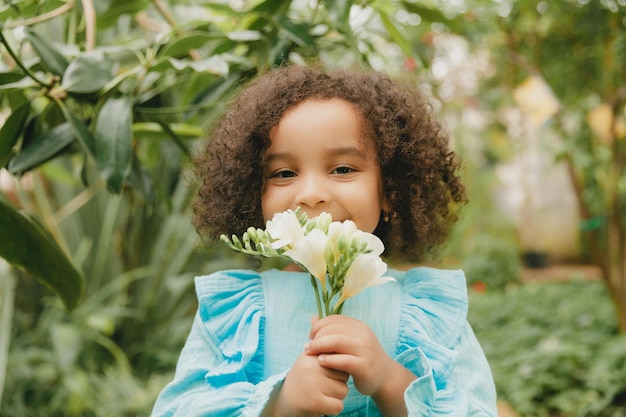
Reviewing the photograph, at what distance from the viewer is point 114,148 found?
3.48 feet

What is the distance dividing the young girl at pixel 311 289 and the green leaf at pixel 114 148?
0.14 m

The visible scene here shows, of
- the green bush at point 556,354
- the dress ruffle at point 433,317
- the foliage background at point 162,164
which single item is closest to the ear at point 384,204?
the dress ruffle at point 433,317

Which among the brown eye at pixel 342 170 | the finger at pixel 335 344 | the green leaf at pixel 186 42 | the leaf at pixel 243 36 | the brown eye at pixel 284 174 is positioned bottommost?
the finger at pixel 335 344

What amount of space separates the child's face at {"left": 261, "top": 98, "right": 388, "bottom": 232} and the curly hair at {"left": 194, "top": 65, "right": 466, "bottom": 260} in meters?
0.03

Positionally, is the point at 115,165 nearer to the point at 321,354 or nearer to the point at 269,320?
the point at 269,320

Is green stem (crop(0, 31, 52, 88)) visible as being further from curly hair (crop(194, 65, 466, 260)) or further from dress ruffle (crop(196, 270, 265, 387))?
dress ruffle (crop(196, 270, 265, 387))

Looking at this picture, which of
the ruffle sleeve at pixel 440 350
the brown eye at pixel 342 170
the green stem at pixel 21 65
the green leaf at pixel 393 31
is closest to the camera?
the ruffle sleeve at pixel 440 350

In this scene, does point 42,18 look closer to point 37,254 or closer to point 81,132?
point 81,132

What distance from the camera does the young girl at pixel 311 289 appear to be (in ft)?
2.48

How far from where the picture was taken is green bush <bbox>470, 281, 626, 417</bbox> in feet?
7.88

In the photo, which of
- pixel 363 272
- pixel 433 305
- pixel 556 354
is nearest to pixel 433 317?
pixel 433 305

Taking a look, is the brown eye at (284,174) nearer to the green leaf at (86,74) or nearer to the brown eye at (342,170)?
the brown eye at (342,170)

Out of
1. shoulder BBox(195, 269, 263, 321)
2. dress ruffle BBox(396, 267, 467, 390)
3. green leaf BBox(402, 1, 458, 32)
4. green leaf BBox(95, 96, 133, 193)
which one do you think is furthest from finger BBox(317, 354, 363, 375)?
green leaf BBox(402, 1, 458, 32)

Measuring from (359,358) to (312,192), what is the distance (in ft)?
0.75
